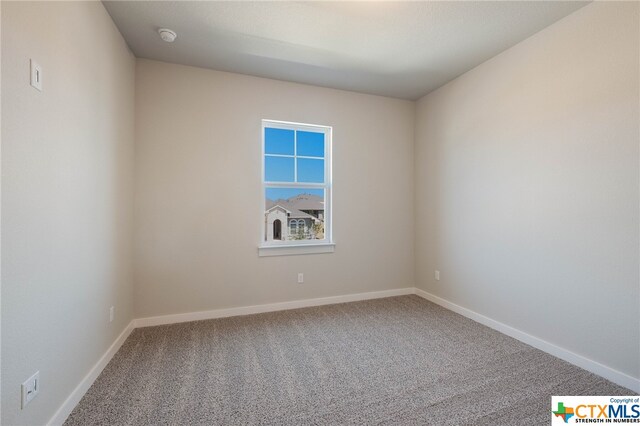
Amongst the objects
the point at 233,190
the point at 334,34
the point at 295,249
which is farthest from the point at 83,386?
the point at 334,34

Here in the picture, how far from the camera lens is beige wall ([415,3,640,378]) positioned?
1.91 m

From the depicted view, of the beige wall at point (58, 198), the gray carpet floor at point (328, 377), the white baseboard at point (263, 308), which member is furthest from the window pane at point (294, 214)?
the beige wall at point (58, 198)

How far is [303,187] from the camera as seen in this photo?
3500 mm

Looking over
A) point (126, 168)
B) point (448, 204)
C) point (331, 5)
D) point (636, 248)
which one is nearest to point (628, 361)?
point (636, 248)

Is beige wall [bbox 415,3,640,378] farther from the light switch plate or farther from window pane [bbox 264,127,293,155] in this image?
the light switch plate

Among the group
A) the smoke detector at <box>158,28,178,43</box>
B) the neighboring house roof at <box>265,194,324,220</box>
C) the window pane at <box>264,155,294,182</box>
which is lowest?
the neighboring house roof at <box>265,194,324,220</box>

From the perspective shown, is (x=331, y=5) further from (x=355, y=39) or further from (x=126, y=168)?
(x=126, y=168)

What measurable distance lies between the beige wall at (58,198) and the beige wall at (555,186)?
340cm

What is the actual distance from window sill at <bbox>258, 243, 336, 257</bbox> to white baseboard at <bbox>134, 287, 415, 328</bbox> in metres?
0.58

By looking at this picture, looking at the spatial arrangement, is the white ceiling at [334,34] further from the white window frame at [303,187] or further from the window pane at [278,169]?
the window pane at [278,169]

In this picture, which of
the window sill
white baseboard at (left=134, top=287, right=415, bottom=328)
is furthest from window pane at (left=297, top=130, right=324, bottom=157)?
white baseboard at (left=134, top=287, right=415, bottom=328)

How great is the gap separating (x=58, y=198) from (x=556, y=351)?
363 cm

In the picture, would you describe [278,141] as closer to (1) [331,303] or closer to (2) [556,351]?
(1) [331,303]

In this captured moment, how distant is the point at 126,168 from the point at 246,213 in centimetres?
119
